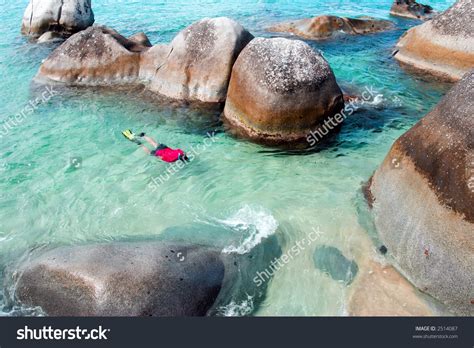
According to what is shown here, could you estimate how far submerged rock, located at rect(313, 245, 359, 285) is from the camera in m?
6.11

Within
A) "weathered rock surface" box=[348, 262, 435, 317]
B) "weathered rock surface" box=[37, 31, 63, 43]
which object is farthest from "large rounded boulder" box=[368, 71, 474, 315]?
"weathered rock surface" box=[37, 31, 63, 43]

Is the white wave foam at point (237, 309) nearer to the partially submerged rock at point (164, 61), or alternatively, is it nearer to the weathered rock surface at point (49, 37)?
the partially submerged rock at point (164, 61)

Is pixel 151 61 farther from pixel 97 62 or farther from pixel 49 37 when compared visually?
pixel 49 37

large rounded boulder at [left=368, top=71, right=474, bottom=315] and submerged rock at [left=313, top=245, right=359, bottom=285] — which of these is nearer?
large rounded boulder at [left=368, top=71, right=474, bottom=315]

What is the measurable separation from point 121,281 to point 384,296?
3595 millimetres

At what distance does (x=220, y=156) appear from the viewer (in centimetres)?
944

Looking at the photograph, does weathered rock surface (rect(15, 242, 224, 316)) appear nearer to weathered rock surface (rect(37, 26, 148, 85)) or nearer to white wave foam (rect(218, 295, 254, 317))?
white wave foam (rect(218, 295, 254, 317))

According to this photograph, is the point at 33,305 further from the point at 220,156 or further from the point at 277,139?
the point at 277,139

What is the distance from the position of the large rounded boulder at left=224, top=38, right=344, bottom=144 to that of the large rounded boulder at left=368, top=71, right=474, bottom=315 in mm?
3049

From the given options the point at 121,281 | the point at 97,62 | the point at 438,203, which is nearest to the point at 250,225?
the point at 121,281

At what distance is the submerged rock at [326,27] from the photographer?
61.7 ft

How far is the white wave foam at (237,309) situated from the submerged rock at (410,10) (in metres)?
22.4

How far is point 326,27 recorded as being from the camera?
18.9m

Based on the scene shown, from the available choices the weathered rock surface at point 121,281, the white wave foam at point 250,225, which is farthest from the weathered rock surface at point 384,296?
the weathered rock surface at point 121,281
